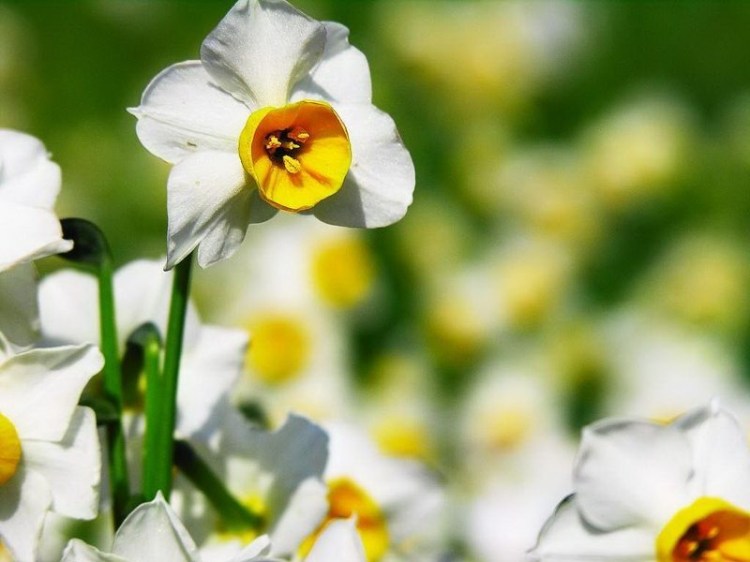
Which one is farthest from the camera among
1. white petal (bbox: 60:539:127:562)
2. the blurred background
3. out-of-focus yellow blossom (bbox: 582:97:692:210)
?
out-of-focus yellow blossom (bbox: 582:97:692:210)

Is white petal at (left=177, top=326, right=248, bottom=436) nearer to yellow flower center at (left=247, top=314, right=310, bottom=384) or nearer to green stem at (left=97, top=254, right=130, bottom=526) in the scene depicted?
green stem at (left=97, top=254, right=130, bottom=526)

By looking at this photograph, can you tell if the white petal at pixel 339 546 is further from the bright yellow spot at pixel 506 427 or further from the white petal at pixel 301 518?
the bright yellow spot at pixel 506 427

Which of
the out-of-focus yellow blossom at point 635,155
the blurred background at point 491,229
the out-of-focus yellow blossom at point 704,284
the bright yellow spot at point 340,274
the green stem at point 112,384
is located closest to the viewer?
the green stem at point 112,384

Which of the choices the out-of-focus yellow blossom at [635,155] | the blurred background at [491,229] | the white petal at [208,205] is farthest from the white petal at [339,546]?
the out-of-focus yellow blossom at [635,155]

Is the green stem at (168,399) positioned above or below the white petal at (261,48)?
below

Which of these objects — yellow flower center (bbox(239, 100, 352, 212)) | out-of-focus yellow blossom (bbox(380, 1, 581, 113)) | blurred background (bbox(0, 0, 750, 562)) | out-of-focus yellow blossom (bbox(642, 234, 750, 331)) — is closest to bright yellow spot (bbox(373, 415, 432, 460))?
blurred background (bbox(0, 0, 750, 562))

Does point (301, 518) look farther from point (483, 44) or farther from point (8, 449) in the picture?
point (483, 44)
